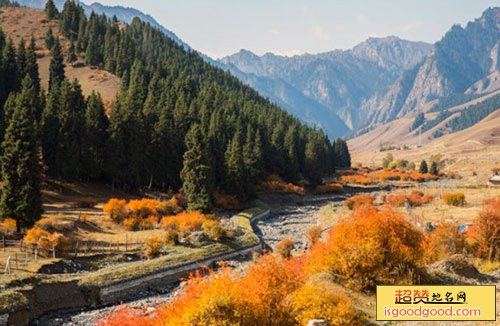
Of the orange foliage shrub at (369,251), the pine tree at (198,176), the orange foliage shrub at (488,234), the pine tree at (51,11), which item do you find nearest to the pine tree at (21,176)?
the pine tree at (198,176)

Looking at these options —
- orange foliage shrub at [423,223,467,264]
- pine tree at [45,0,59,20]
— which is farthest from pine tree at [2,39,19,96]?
orange foliage shrub at [423,223,467,264]

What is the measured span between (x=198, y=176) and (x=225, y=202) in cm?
1136

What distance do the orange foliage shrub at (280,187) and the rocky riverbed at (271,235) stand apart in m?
2.99

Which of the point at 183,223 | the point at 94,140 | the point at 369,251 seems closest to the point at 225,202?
the point at 183,223

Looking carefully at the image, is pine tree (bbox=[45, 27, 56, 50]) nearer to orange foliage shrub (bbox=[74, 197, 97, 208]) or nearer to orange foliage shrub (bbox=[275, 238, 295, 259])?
orange foliage shrub (bbox=[74, 197, 97, 208])

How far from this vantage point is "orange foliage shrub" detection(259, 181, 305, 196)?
92.3 m

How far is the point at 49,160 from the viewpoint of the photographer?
64250mm

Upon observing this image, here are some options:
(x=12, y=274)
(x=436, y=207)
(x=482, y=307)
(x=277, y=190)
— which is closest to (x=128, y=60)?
(x=277, y=190)

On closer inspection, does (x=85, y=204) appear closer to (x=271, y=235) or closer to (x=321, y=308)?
(x=271, y=235)

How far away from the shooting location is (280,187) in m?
95.3

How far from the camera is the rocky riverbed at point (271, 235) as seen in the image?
1095 inches

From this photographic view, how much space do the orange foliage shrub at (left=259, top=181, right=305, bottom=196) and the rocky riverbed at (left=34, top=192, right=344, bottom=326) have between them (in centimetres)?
299

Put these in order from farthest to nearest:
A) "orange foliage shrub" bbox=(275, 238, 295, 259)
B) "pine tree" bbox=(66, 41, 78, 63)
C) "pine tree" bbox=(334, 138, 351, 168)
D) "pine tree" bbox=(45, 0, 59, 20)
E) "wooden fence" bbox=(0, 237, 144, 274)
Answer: "pine tree" bbox=(334, 138, 351, 168) < "pine tree" bbox=(45, 0, 59, 20) < "pine tree" bbox=(66, 41, 78, 63) < "orange foliage shrub" bbox=(275, 238, 295, 259) < "wooden fence" bbox=(0, 237, 144, 274)

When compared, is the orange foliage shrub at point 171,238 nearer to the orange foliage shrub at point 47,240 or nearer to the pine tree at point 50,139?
the orange foliage shrub at point 47,240
